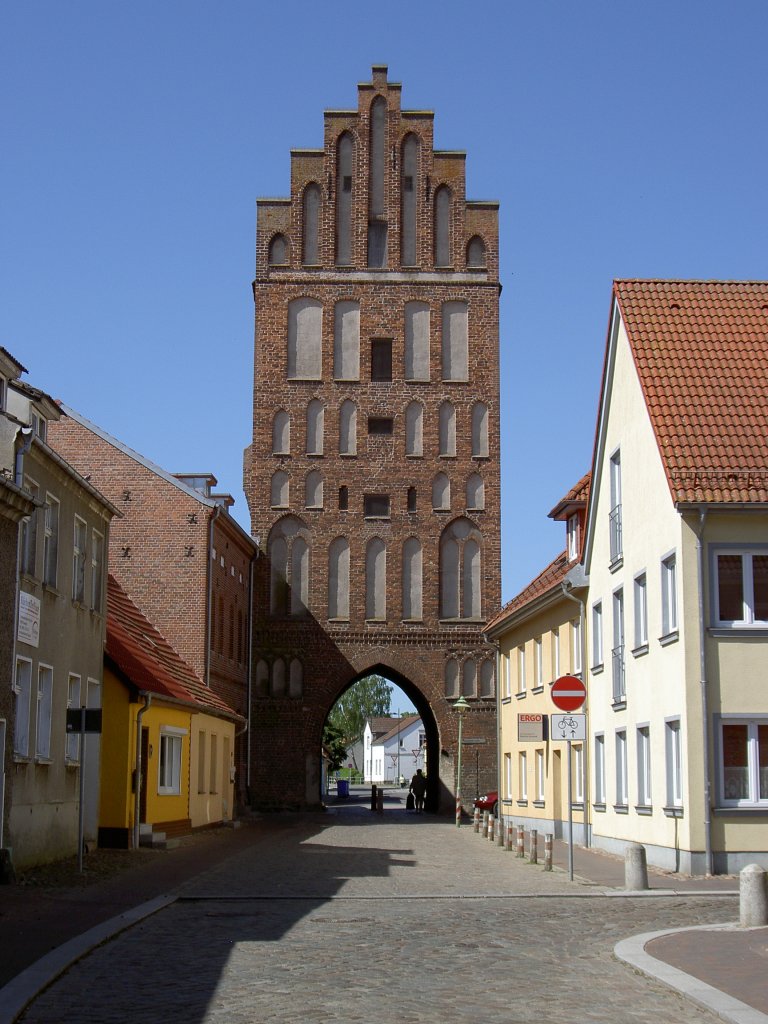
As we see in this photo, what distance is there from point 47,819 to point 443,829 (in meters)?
18.3

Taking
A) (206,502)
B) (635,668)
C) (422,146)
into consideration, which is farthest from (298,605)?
(635,668)

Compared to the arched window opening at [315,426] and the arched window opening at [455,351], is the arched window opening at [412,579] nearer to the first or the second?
the arched window opening at [315,426]

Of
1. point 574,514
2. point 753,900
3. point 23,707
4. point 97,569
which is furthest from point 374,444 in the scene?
point 753,900

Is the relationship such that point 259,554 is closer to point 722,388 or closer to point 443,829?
point 443,829

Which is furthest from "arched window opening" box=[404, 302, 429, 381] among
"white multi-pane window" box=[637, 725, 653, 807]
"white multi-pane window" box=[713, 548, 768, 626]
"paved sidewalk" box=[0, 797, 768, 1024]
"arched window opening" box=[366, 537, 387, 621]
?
"white multi-pane window" box=[713, 548, 768, 626]

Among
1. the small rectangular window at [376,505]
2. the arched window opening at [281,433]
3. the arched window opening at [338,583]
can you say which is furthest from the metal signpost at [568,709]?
the arched window opening at [281,433]

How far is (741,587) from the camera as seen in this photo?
21.8 m

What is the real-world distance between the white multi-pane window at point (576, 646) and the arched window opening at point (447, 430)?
18244mm

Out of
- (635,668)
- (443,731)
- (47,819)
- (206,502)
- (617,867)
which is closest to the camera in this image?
(47,819)

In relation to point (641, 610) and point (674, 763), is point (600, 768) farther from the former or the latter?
point (674, 763)

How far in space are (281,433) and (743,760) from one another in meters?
29.5

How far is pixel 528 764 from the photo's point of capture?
36.2m

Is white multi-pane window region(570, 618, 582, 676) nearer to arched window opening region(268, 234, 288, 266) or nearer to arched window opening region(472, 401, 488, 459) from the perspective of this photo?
arched window opening region(472, 401, 488, 459)

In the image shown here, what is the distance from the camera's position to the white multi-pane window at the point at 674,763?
21859 millimetres
